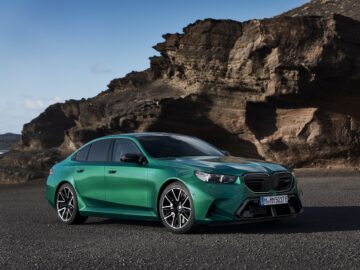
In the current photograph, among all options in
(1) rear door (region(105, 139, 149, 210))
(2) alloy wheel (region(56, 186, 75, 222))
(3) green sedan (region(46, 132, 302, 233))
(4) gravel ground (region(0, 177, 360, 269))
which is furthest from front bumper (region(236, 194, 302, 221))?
(2) alloy wheel (region(56, 186, 75, 222))

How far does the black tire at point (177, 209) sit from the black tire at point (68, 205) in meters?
2.23

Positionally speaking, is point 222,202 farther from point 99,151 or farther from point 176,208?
point 99,151

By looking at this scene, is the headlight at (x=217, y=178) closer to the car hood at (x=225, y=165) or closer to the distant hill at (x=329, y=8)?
the car hood at (x=225, y=165)

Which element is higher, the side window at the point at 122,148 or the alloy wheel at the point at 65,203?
the side window at the point at 122,148

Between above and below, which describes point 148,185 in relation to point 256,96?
below

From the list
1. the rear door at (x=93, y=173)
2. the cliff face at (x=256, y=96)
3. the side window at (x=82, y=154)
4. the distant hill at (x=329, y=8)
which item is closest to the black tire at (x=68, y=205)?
the rear door at (x=93, y=173)

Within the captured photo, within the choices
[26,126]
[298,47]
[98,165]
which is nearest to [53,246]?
[98,165]

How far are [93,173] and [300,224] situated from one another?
11.3ft

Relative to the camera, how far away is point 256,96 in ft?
81.9

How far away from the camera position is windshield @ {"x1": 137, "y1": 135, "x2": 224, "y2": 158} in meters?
8.99

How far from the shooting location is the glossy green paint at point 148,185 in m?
7.70

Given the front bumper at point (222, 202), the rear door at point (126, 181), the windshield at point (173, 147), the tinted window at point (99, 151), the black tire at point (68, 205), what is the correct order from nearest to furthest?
the front bumper at point (222, 202), the rear door at point (126, 181), the windshield at point (173, 147), the tinted window at point (99, 151), the black tire at point (68, 205)

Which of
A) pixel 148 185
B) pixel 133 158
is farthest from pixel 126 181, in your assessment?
pixel 148 185

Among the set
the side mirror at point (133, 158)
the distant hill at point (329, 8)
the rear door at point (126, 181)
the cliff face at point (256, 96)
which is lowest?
the rear door at point (126, 181)
